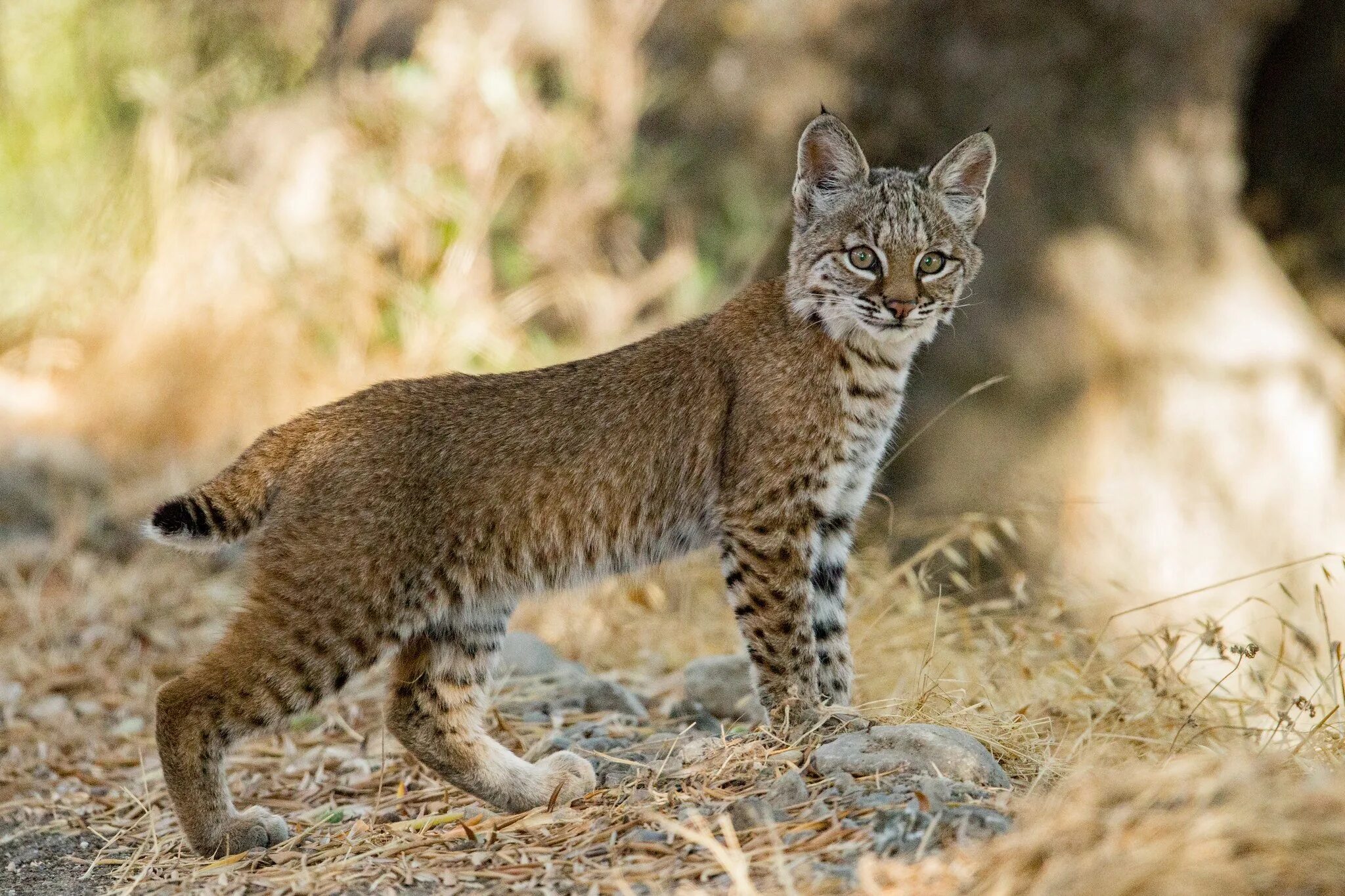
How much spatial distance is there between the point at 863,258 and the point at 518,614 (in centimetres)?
299

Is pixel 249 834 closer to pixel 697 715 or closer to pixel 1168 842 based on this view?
pixel 697 715

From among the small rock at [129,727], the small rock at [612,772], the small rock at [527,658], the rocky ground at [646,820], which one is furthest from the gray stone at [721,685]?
the small rock at [129,727]

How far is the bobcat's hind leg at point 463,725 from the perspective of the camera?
414cm

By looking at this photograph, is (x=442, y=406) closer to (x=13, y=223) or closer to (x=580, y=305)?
(x=580, y=305)

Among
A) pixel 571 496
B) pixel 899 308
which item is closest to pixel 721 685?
pixel 571 496

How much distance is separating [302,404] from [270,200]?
186cm

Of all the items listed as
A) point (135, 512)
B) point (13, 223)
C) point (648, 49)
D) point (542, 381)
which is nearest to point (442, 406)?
point (542, 381)

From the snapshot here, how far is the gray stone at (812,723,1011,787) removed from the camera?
347 cm

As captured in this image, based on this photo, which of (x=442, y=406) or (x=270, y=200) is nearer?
(x=442, y=406)

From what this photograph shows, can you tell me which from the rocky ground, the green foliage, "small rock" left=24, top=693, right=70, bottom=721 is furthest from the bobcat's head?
the green foliage

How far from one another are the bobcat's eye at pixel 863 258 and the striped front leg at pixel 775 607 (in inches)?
34.8

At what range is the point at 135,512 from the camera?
764 cm

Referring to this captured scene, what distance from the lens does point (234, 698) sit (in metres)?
3.89

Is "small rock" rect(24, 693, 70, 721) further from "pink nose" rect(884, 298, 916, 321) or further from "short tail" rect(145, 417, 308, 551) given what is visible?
"pink nose" rect(884, 298, 916, 321)
